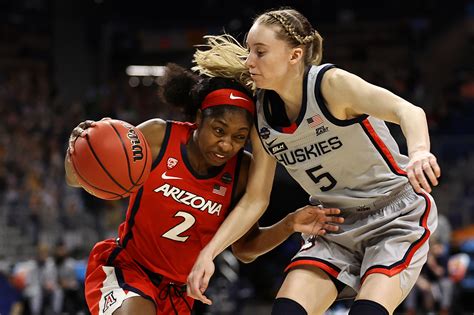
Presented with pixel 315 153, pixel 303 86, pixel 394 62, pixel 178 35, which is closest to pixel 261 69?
pixel 303 86

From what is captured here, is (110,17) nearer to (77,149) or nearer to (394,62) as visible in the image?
(394,62)

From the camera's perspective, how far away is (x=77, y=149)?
315 centimetres

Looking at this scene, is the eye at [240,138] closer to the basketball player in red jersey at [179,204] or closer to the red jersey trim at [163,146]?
the basketball player in red jersey at [179,204]

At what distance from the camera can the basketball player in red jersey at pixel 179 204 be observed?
11.0 feet

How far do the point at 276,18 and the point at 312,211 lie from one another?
83 centimetres

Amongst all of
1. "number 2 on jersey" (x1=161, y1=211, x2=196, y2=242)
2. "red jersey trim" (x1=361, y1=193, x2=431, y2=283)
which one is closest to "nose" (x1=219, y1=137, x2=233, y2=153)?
"number 2 on jersey" (x1=161, y1=211, x2=196, y2=242)

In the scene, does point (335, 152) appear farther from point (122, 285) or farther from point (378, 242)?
point (122, 285)

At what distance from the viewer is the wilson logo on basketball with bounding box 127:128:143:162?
3169mm

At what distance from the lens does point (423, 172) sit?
8.18ft

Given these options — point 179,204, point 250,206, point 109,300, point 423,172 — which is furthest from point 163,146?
point 423,172

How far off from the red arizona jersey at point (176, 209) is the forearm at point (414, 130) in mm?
1002

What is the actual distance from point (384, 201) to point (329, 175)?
0.83 ft

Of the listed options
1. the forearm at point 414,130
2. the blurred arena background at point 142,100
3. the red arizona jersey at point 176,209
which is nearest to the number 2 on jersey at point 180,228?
the red arizona jersey at point 176,209

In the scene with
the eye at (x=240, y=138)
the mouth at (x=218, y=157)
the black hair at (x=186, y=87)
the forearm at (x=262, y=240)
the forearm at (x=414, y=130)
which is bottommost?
the forearm at (x=262, y=240)
